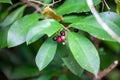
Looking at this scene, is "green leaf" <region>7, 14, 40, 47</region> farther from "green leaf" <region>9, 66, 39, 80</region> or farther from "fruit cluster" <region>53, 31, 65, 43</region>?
"green leaf" <region>9, 66, 39, 80</region>

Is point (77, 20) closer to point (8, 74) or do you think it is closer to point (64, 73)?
point (64, 73)

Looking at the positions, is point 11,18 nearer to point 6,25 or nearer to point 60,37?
point 6,25

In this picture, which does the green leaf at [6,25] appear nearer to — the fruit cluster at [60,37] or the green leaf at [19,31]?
the green leaf at [19,31]

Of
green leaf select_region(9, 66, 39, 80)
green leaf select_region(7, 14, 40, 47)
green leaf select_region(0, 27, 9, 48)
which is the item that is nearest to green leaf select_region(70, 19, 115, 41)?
green leaf select_region(7, 14, 40, 47)

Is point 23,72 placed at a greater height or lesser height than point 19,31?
lesser

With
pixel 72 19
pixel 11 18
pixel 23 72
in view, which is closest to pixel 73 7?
pixel 72 19

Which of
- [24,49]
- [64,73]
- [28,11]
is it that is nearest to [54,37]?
[64,73]

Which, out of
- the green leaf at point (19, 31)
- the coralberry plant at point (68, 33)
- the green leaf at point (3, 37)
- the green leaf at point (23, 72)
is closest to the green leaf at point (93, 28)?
the coralberry plant at point (68, 33)
